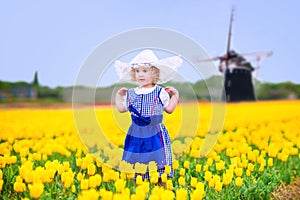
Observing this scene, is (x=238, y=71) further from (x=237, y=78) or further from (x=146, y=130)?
(x=146, y=130)

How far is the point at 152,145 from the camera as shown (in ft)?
5.78

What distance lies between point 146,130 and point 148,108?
86 millimetres

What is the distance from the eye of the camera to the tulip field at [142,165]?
1.40 m

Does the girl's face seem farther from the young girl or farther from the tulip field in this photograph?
the tulip field

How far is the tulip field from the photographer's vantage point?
1.40 meters

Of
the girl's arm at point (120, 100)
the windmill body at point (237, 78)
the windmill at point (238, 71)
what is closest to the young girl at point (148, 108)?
the girl's arm at point (120, 100)

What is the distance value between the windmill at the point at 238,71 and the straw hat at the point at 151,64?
4.86ft

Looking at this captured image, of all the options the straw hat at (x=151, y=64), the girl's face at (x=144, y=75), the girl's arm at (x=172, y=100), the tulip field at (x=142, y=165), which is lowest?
the tulip field at (x=142, y=165)

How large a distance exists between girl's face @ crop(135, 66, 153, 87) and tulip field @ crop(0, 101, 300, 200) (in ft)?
0.77

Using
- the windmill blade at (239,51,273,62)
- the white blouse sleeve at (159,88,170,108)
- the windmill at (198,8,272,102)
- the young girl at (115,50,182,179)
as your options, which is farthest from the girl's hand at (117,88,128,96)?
the windmill blade at (239,51,273,62)

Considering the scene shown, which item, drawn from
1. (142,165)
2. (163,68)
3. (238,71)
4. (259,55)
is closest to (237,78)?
(238,71)

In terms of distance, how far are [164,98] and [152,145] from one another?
0.61ft

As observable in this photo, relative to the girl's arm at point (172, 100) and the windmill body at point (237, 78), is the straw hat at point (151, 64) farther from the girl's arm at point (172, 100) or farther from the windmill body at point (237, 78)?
the windmill body at point (237, 78)

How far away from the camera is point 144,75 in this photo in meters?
1.76
